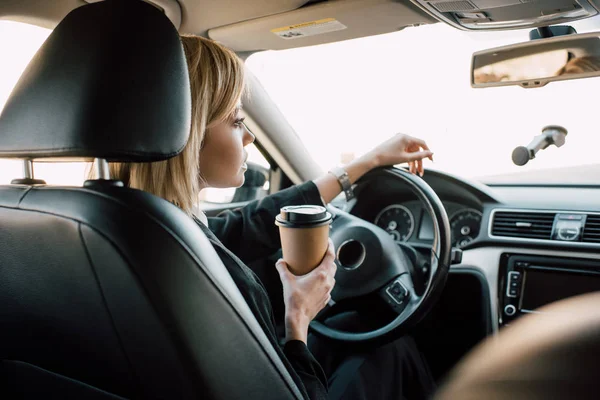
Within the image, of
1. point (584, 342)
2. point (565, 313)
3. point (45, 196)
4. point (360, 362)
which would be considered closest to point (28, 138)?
point (45, 196)

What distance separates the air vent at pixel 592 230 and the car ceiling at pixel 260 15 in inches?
40.0

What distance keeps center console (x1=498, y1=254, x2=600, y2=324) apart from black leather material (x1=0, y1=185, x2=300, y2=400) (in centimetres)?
146

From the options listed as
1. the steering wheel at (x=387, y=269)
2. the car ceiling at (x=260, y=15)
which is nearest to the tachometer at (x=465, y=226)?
the steering wheel at (x=387, y=269)

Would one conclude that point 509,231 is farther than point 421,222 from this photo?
No

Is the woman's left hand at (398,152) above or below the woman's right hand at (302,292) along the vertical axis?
above

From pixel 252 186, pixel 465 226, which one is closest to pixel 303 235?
pixel 465 226

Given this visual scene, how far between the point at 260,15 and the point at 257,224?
0.93 meters

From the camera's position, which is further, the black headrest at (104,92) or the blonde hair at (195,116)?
the blonde hair at (195,116)

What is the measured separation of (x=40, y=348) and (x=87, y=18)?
0.67 meters

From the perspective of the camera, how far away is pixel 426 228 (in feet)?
8.48

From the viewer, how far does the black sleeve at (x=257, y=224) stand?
214 centimetres

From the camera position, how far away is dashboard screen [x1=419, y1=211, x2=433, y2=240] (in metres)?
2.57

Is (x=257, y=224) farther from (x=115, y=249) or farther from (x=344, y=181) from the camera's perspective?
(x=115, y=249)

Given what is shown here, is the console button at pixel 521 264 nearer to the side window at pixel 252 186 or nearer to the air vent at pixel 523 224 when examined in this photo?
the air vent at pixel 523 224
